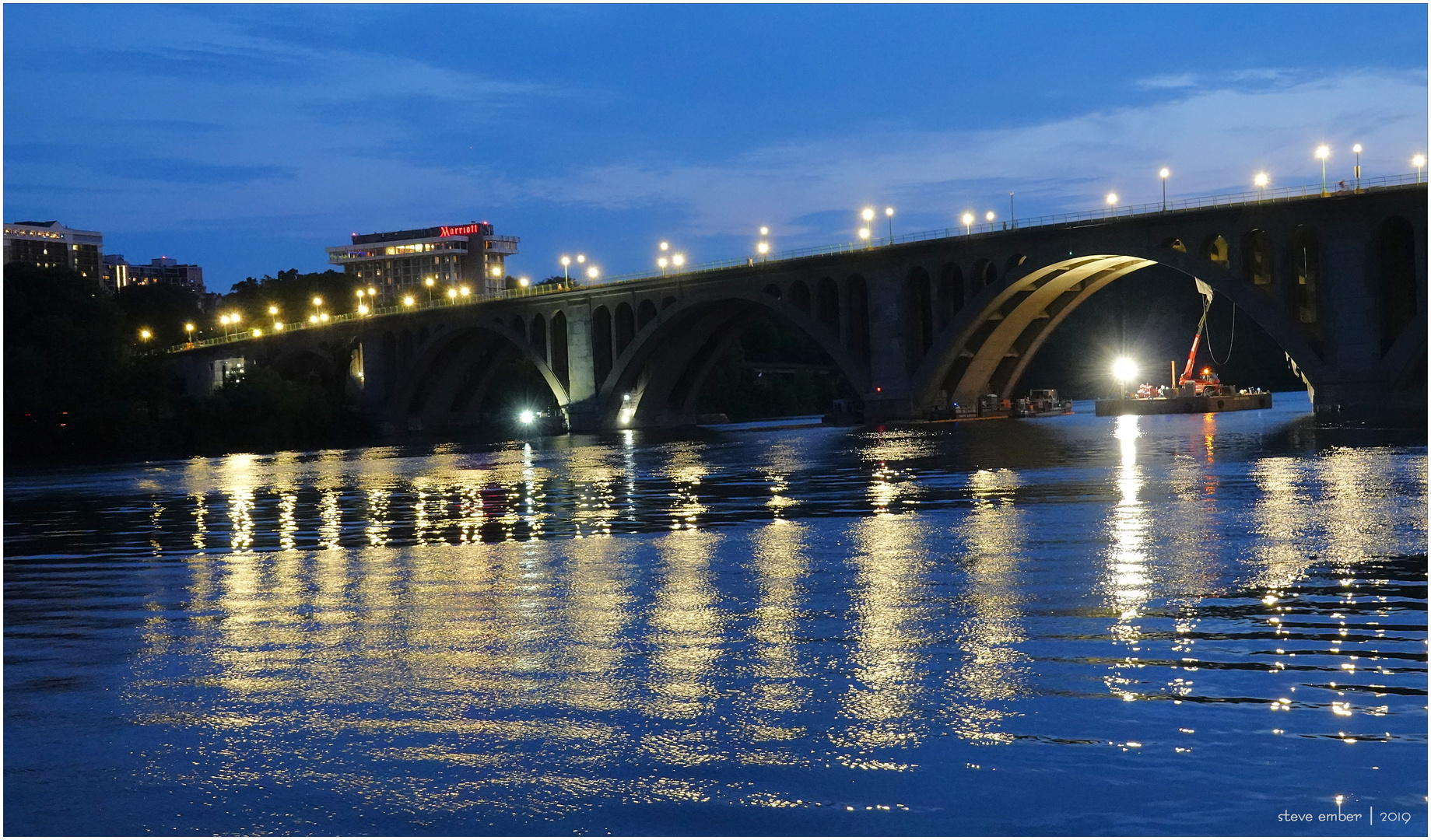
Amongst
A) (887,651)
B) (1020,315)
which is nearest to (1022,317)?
(1020,315)

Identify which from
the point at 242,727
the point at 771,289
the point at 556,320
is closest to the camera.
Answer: the point at 242,727

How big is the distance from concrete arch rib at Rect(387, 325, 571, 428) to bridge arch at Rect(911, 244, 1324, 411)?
50657 mm

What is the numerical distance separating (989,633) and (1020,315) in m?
88.8

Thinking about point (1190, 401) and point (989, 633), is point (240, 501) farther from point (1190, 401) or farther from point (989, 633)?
point (1190, 401)

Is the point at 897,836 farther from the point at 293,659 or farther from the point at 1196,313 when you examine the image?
the point at 1196,313

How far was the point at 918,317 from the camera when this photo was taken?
333ft

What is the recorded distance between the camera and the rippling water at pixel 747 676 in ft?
26.6

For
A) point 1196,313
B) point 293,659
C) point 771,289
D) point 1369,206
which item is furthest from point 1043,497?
point 1196,313

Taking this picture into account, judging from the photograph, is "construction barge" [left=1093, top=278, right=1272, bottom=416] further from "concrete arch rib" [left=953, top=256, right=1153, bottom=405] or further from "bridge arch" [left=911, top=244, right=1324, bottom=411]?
"concrete arch rib" [left=953, top=256, right=1153, bottom=405]

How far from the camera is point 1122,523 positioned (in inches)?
896

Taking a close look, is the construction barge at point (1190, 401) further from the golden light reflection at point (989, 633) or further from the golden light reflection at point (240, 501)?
the golden light reflection at point (989, 633)

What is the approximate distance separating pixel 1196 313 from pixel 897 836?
161m

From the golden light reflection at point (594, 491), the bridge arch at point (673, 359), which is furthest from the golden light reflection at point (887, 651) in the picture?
the bridge arch at point (673, 359)

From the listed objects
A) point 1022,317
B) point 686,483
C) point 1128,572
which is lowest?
point 686,483
